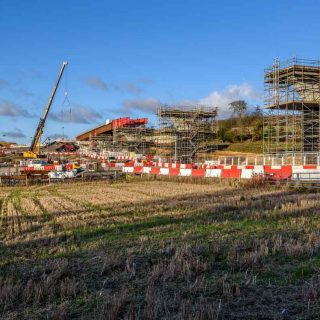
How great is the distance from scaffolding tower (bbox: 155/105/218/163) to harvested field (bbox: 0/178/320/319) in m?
51.8

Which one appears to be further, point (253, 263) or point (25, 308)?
point (253, 263)

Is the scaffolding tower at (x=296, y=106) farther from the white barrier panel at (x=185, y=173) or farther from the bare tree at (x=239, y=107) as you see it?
the bare tree at (x=239, y=107)

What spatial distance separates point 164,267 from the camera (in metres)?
6.70

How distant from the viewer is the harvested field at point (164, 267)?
516 centimetres

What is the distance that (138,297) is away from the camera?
18.1 feet

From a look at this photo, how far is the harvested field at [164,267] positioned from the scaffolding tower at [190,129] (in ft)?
170

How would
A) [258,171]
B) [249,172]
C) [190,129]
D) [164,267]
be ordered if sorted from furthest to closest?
[190,129] → [249,172] → [258,171] → [164,267]

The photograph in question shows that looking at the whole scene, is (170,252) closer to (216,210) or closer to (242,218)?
(242,218)

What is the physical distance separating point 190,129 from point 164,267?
58.6m

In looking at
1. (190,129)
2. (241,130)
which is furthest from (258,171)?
(241,130)

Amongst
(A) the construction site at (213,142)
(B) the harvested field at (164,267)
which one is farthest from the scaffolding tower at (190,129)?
(B) the harvested field at (164,267)

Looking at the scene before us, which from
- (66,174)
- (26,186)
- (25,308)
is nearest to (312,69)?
(66,174)

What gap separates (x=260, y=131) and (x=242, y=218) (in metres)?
62.6

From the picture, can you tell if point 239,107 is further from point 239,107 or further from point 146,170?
point 146,170
